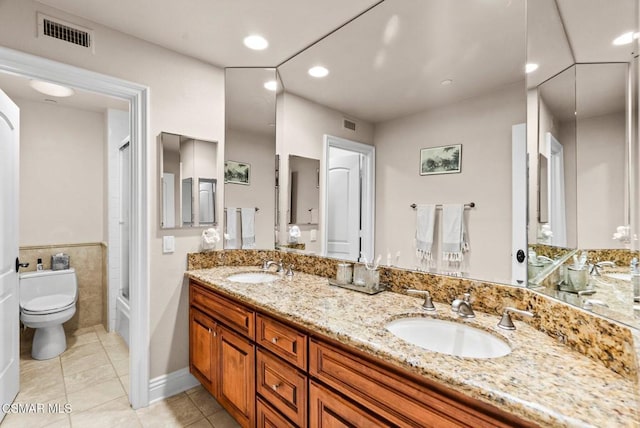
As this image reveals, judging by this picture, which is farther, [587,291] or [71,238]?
[71,238]

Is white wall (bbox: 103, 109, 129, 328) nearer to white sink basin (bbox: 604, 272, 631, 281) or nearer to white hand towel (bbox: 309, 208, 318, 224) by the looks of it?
white hand towel (bbox: 309, 208, 318, 224)

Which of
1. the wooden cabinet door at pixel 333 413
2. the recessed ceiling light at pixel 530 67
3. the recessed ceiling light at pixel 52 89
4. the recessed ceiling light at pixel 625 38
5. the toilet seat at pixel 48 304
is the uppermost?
the recessed ceiling light at pixel 52 89

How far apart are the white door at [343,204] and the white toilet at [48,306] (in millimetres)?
2484

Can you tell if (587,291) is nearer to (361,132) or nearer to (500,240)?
(500,240)

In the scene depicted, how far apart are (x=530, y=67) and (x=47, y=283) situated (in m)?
4.02

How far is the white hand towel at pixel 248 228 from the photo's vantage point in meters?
2.47

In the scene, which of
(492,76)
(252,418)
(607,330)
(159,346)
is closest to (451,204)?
(492,76)

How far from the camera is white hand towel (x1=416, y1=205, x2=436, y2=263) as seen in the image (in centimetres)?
148

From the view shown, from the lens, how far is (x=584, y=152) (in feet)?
2.89

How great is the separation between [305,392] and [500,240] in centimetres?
103

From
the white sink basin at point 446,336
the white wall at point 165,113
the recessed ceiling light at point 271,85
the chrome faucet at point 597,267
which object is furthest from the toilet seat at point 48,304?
the chrome faucet at point 597,267

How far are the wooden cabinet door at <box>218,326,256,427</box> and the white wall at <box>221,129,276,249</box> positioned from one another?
87cm

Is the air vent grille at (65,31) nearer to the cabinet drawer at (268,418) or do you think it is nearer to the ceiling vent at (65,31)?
the ceiling vent at (65,31)

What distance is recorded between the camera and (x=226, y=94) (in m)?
2.41
